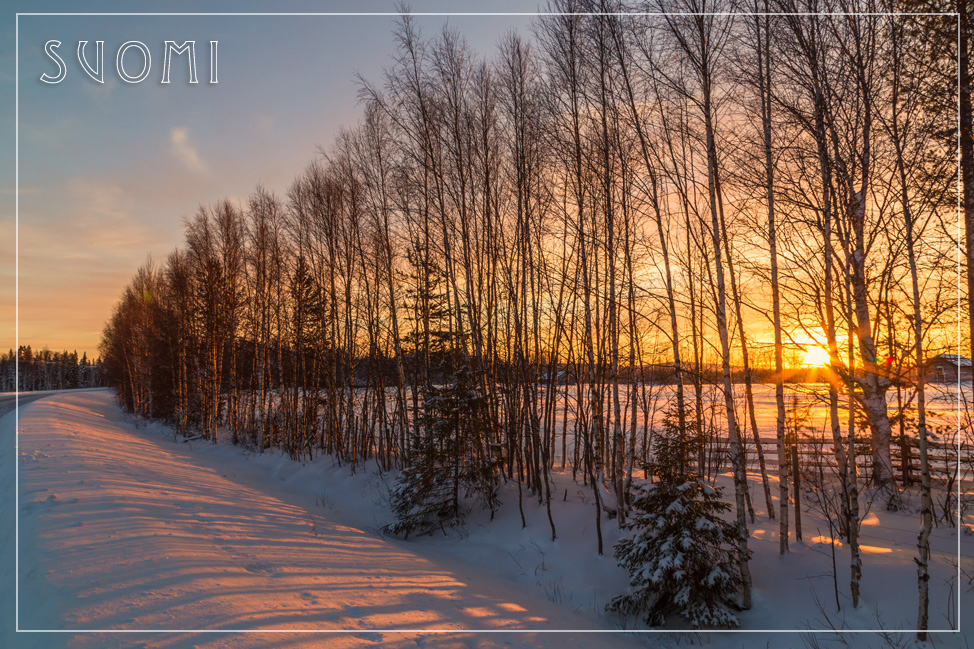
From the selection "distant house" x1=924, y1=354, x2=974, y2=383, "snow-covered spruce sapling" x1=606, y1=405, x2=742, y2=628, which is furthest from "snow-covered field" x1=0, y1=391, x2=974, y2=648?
"distant house" x1=924, y1=354, x2=974, y2=383

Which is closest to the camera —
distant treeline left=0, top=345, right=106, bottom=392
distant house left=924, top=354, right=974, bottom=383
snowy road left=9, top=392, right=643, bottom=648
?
snowy road left=9, top=392, right=643, bottom=648

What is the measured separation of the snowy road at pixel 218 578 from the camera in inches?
168

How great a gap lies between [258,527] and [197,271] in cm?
1919

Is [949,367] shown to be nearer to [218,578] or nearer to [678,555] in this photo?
[678,555]

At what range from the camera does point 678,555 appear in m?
6.46

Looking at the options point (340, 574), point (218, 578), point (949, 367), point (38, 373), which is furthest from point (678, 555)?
point (38, 373)

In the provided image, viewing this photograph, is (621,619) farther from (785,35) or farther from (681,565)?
(785,35)

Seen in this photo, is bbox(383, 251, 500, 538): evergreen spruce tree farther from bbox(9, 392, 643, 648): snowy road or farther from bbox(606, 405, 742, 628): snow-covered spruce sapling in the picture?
bbox(606, 405, 742, 628): snow-covered spruce sapling

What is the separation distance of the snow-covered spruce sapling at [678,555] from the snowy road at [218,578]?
0.71 meters

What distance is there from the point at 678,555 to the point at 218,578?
5535mm

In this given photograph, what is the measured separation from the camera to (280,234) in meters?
20.3

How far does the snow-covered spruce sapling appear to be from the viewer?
6422mm

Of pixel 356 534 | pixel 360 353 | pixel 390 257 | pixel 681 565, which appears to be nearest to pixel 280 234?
pixel 360 353

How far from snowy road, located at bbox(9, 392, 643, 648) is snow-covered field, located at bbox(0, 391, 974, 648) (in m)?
0.02
